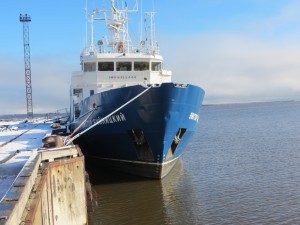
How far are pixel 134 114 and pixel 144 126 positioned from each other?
2.13 ft

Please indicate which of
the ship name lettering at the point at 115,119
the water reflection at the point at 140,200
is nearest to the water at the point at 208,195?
the water reflection at the point at 140,200

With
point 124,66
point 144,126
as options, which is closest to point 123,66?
point 124,66

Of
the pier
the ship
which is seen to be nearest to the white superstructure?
the ship

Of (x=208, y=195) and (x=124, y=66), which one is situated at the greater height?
(x=124, y=66)

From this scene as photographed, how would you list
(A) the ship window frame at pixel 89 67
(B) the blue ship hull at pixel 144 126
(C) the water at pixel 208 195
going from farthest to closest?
(A) the ship window frame at pixel 89 67 < (B) the blue ship hull at pixel 144 126 < (C) the water at pixel 208 195

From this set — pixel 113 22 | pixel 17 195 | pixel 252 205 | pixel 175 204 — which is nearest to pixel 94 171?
pixel 175 204

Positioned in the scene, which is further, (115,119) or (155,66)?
(155,66)

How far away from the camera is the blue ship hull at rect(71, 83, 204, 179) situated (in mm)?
15555

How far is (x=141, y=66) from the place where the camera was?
21.2 m

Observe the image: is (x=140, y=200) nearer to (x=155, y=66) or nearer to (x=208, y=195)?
(x=208, y=195)

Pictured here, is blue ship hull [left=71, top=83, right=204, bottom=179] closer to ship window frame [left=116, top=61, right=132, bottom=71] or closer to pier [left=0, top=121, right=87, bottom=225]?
ship window frame [left=116, top=61, right=132, bottom=71]

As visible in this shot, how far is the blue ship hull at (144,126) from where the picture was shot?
1555 centimetres

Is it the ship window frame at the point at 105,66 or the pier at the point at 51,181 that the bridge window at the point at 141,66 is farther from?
the pier at the point at 51,181

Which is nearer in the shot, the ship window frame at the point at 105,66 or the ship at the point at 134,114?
the ship at the point at 134,114
